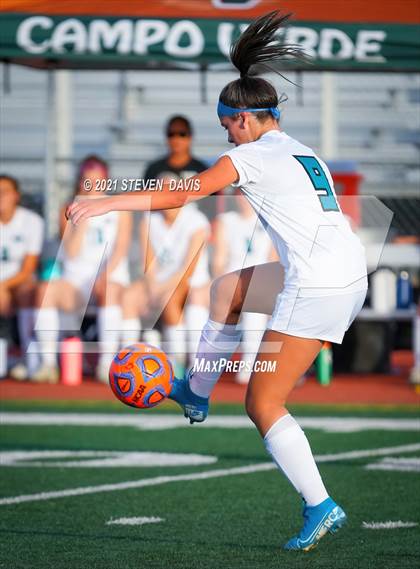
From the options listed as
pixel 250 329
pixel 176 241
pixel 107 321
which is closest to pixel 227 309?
pixel 176 241

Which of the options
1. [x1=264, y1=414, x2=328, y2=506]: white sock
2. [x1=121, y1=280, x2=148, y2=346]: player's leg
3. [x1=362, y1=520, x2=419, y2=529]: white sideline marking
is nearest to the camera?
[x1=264, y1=414, x2=328, y2=506]: white sock

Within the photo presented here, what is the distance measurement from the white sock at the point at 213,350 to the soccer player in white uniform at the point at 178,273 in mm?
5160

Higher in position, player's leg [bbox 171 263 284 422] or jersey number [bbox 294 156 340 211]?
jersey number [bbox 294 156 340 211]

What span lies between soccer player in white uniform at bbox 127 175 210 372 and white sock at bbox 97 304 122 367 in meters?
0.39

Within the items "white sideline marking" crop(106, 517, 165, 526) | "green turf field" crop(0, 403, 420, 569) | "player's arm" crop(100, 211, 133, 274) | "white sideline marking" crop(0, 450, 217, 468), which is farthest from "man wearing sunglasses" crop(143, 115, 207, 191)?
"white sideline marking" crop(106, 517, 165, 526)

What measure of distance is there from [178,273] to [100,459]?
10.9ft

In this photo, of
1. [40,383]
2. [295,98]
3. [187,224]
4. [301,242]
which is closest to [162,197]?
[301,242]

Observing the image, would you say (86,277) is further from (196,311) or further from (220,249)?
(220,249)

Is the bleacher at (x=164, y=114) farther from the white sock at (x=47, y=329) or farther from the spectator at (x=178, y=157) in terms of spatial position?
the white sock at (x=47, y=329)

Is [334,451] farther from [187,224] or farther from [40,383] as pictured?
[40,383]

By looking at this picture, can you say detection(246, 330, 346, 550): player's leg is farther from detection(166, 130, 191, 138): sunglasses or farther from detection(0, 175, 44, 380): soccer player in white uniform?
detection(0, 175, 44, 380): soccer player in white uniform

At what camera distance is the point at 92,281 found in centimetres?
1197

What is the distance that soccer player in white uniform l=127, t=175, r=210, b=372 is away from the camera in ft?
36.9

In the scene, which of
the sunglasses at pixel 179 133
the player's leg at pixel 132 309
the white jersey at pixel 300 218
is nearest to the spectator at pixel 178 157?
the sunglasses at pixel 179 133
